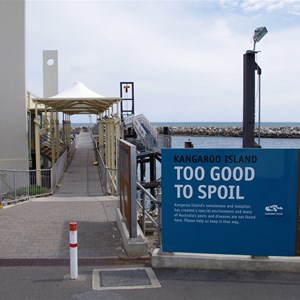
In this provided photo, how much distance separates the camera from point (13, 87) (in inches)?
814

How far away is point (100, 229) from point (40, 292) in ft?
11.0

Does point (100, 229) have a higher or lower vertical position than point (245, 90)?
lower

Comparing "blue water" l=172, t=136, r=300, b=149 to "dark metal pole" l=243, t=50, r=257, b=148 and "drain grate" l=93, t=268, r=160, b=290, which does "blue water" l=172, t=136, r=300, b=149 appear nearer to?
"dark metal pole" l=243, t=50, r=257, b=148

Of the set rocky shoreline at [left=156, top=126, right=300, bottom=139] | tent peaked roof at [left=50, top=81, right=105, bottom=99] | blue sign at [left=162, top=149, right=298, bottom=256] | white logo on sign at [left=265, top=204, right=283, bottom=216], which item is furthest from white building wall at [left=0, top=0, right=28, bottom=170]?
rocky shoreline at [left=156, top=126, right=300, bottom=139]

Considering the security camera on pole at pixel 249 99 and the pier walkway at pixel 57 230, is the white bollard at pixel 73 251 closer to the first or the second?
the pier walkway at pixel 57 230

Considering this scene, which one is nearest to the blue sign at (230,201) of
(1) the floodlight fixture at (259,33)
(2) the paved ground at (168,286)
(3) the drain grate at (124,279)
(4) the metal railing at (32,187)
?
(2) the paved ground at (168,286)

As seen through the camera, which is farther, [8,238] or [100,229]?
[100,229]

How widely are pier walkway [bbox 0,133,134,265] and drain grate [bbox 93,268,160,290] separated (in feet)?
2.37

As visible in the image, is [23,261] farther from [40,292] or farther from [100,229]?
[100,229]

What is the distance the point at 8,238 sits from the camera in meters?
7.66

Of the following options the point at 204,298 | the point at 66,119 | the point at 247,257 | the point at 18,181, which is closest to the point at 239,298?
the point at 204,298

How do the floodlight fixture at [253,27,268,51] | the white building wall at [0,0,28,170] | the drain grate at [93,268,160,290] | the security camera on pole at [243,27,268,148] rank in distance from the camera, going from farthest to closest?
1. the white building wall at [0,0,28,170]
2. the floodlight fixture at [253,27,268,51]
3. the security camera on pole at [243,27,268,148]
4. the drain grate at [93,268,160,290]

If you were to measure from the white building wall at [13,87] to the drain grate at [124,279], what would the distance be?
15.9 meters

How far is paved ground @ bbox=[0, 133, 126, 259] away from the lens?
6.96 meters
